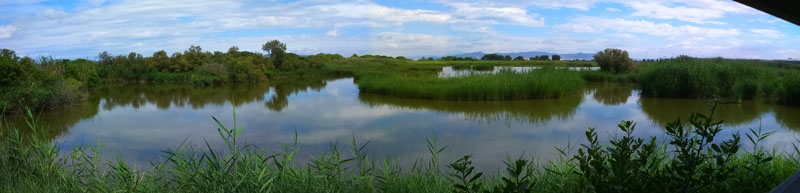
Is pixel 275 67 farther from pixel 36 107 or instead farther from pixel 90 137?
pixel 90 137

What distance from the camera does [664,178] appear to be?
157 cm

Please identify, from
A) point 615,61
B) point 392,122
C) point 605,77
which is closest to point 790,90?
point 392,122

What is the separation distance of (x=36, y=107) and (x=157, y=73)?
9.38 meters

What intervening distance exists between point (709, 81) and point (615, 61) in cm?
857

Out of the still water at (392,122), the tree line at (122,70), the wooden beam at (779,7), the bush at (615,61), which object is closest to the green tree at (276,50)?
the tree line at (122,70)

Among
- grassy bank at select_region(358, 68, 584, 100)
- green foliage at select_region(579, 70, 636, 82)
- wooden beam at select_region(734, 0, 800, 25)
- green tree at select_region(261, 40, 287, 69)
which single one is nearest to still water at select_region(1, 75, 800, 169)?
grassy bank at select_region(358, 68, 584, 100)

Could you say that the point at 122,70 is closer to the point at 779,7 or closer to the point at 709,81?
the point at 709,81

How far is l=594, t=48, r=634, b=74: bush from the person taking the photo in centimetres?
1820

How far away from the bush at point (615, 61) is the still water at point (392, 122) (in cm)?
740

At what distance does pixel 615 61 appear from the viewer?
728 inches

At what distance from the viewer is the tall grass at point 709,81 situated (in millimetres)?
9844

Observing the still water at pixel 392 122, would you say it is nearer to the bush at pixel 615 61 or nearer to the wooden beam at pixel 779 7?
the wooden beam at pixel 779 7

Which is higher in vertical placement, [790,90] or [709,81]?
[709,81]

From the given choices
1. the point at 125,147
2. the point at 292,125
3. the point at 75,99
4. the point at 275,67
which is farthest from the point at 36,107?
the point at 275,67
